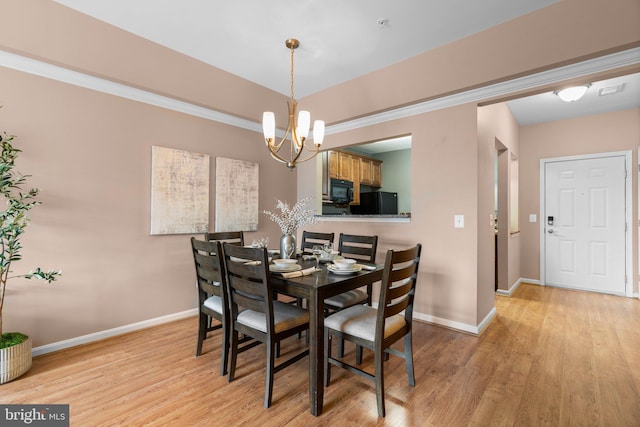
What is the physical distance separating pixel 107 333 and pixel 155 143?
188 centimetres

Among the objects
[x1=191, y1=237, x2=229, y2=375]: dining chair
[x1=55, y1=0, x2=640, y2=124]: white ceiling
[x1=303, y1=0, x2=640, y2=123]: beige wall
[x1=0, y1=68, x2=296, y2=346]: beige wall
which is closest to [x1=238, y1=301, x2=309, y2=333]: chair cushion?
[x1=191, y1=237, x2=229, y2=375]: dining chair

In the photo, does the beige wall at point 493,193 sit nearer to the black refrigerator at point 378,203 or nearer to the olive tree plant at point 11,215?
the black refrigerator at point 378,203

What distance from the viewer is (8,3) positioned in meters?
2.11

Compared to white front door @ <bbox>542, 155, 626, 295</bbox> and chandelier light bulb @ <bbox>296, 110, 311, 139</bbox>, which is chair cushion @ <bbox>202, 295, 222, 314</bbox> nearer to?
chandelier light bulb @ <bbox>296, 110, 311, 139</bbox>

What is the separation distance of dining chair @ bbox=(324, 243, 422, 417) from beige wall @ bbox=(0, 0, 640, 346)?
1.32m

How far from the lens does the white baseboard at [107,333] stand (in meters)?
2.39

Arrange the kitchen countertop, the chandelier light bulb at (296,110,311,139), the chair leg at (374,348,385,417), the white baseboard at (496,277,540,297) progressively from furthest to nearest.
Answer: the white baseboard at (496,277,540,297) < the kitchen countertop < the chandelier light bulb at (296,110,311,139) < the chair leg at (374,348,385,417)

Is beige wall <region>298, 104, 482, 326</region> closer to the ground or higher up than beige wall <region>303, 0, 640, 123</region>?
closer to the ground

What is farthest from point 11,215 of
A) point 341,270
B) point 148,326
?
point 341,270

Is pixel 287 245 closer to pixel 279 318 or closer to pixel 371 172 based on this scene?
pixel 279 318

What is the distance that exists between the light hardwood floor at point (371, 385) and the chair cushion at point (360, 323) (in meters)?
0.44

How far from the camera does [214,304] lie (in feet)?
7.43

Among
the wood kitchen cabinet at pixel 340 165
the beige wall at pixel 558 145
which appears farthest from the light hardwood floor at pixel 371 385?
the wood kitchen cabinet at pixel 340 165

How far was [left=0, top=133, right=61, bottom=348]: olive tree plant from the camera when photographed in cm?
199
